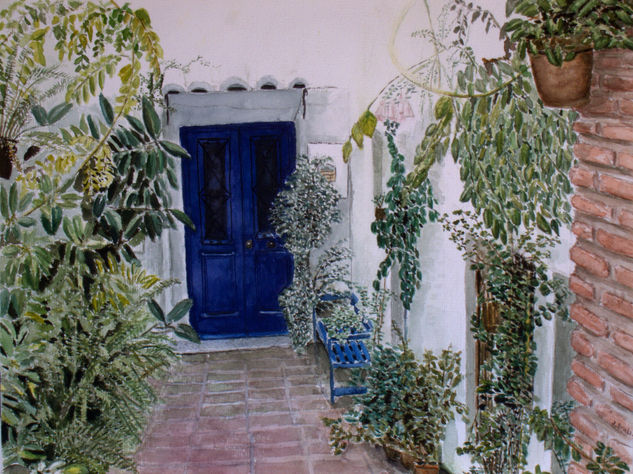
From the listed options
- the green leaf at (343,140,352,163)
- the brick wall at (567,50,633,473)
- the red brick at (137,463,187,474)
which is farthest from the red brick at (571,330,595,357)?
the red brick at (137,463,187,474)

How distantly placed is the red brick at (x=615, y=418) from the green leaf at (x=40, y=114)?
10.0 ft

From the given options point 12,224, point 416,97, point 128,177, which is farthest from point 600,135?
point 12,224

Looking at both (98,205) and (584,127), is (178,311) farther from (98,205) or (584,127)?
(584,127)

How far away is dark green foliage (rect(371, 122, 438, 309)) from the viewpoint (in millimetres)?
3764

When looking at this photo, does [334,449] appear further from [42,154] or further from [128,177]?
[42,154]

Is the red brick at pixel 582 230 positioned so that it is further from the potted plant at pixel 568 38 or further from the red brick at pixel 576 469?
the red brick at pixel 576 469

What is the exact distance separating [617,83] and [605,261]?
0.73 meters

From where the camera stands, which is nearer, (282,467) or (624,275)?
(624,275)

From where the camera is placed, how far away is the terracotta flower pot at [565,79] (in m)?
2.66

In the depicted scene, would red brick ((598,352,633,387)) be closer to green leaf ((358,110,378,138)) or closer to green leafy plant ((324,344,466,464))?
green leafy plant ((324,344,466,464))

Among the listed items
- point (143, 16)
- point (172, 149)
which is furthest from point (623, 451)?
point (143, 16)

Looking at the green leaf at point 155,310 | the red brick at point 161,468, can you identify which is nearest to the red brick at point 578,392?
the green leaf at point 155,310

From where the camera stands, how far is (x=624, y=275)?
2637 mm

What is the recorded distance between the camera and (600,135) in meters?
2.72
